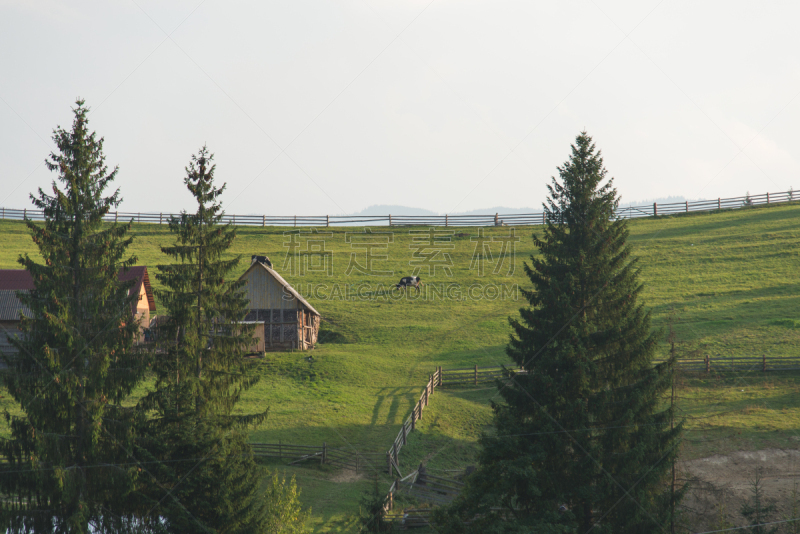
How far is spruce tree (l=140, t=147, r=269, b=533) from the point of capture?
1527 cm

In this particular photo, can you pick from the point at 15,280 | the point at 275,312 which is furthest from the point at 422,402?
the point at 15,280

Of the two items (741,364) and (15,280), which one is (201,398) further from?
(741,364)

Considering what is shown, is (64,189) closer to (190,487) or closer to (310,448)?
(190,487)

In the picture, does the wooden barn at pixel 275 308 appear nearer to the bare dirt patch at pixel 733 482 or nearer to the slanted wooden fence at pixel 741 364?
the slanted wooden fence at pixel 741 364

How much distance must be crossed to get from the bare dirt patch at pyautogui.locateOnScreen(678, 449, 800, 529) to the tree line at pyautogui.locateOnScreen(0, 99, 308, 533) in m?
14.1

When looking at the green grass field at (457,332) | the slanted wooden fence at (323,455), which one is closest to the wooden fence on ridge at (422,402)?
the slanted wooden fence at (323,455)

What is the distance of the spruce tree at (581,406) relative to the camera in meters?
16.3

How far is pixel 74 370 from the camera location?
15250 mm

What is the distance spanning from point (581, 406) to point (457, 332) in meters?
23.9

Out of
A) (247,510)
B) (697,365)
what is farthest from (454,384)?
(247,510)

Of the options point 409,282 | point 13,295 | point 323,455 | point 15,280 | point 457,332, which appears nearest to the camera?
point 323,455

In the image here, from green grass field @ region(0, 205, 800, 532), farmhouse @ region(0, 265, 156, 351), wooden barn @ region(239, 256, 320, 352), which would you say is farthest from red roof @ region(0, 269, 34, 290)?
wooden barn @ region(239, 256, 320, 352)

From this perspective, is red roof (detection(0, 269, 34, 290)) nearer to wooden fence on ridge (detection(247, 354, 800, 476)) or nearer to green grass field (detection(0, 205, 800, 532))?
green grass field (detection(0, 205, 800, 532))

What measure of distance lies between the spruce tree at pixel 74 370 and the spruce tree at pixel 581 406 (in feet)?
29.5
